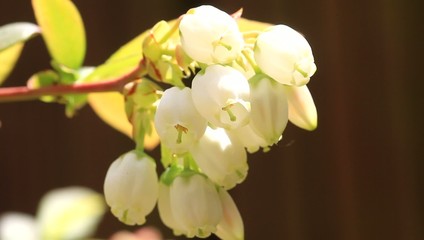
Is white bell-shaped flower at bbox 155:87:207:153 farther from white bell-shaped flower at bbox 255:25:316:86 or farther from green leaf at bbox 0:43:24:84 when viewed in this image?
green leaf at bbox 0:43:24:84

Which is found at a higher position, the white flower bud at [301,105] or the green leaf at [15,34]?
the white flower bud at [301,105]

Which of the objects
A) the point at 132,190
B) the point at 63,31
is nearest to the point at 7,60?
the point at 63,31

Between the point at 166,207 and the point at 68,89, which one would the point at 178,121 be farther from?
the point at 68,89

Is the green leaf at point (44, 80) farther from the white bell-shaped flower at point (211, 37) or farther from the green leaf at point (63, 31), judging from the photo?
the white bell-shaped flower at point (211, 37)

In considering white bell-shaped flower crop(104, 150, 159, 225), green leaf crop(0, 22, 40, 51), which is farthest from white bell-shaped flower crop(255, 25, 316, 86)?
green leaf crop(0, 22, 40, 51)

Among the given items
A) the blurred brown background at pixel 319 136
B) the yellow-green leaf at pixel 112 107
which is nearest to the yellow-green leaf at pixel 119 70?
the yellow-green leaf at pixel 112 107

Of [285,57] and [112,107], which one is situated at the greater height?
[285,57]

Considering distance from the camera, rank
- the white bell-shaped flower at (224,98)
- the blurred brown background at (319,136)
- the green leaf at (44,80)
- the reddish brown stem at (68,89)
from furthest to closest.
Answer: the blurred brown background at (319,136)
the green leaf at (44,80)
the reddish brown stem at (68,89)
the white bell-shaped flower at (224,98)
